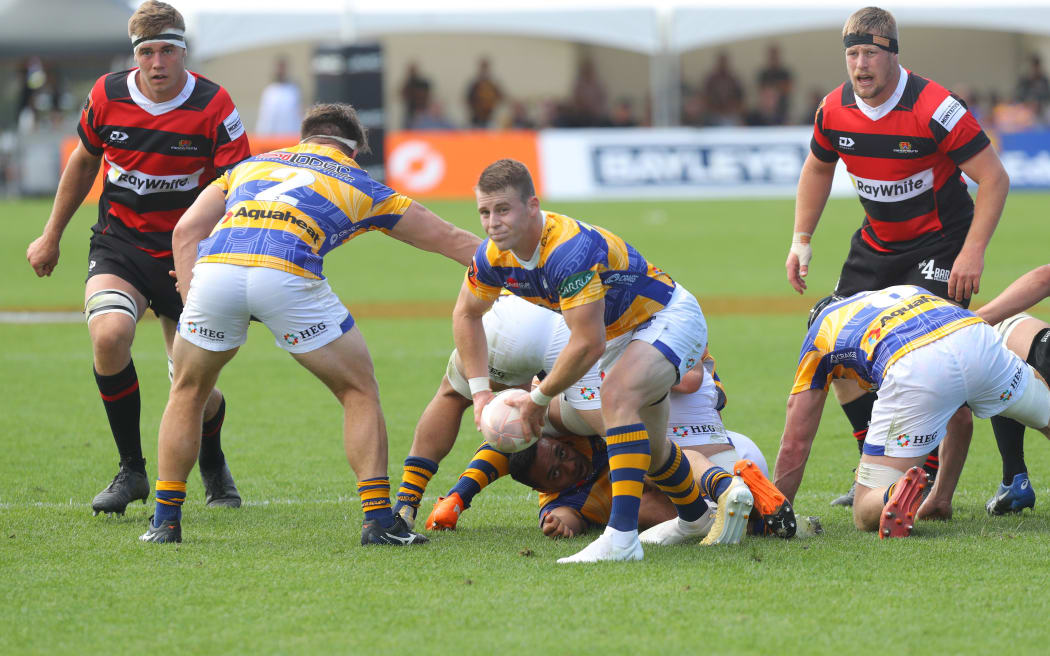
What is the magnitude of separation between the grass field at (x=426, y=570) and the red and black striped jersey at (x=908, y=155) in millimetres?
1348

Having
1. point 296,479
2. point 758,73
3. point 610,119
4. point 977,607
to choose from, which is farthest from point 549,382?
point 758,73

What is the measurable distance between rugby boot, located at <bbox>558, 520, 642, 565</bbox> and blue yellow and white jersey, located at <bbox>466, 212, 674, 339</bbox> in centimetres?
87

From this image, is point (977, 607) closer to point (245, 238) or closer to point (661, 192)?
point (245, 238)

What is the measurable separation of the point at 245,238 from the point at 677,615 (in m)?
2.29

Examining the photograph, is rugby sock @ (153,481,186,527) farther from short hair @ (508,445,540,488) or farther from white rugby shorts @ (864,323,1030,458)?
white rugby shorts @ (864,323,1030,458)

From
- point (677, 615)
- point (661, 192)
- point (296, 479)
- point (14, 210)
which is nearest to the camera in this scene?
point (677, 615)

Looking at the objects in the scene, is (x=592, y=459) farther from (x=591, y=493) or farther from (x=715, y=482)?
(x=715, y=482)

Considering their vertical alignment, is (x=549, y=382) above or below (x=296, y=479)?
above

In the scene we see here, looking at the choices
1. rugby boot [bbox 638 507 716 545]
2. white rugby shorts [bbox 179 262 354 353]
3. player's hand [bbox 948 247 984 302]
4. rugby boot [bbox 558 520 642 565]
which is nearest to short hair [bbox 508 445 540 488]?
rugby boot [bbox 638 507 716 545]

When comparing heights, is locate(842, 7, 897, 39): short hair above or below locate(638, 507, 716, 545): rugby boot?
above

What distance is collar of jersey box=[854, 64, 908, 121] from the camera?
6543 mm

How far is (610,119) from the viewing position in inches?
1177

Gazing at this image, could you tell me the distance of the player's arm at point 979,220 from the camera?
248 inches

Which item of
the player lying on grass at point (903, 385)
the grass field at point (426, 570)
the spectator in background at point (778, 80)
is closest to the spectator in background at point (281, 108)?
the spectator in background at point (778, 80)
